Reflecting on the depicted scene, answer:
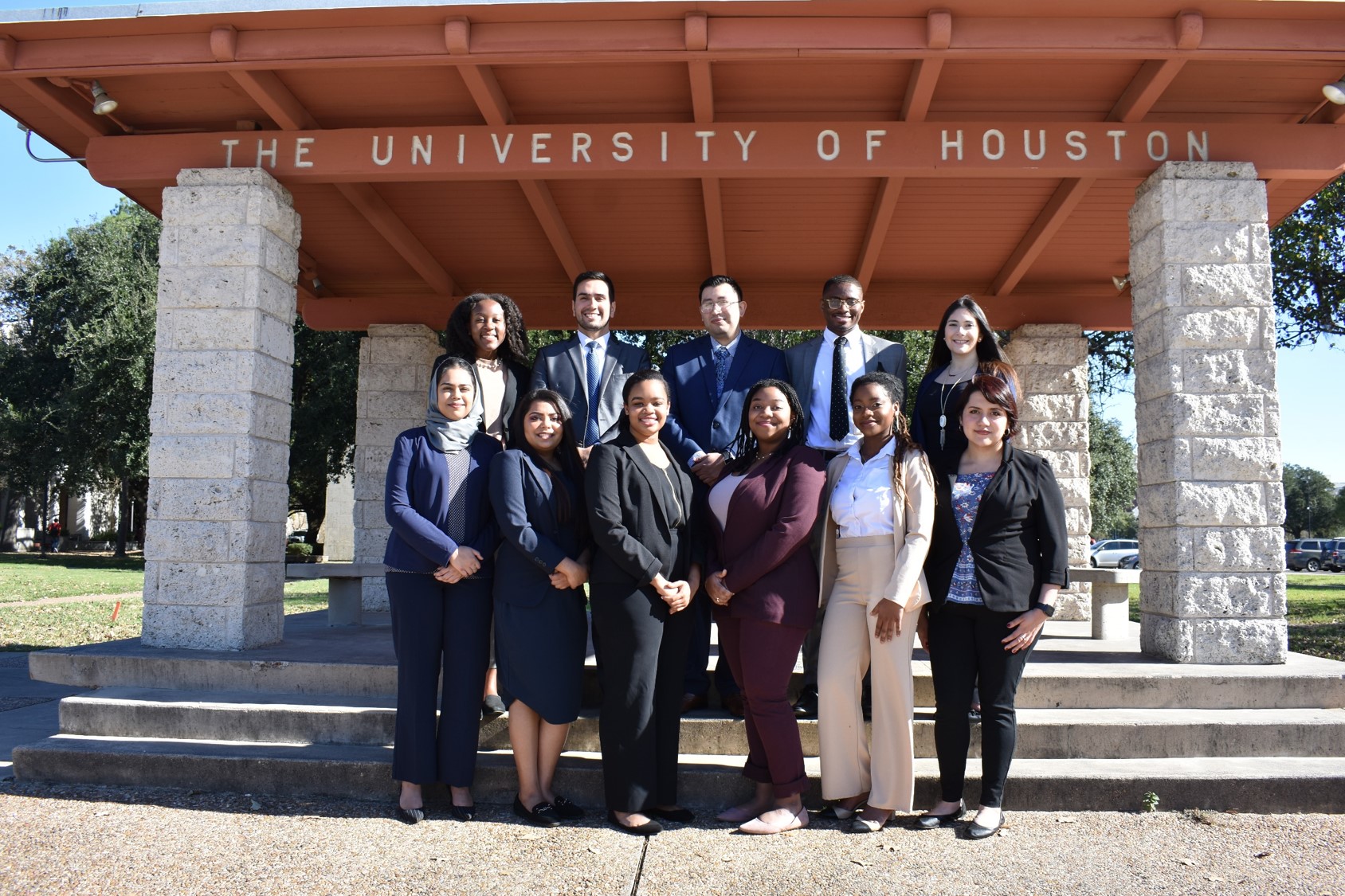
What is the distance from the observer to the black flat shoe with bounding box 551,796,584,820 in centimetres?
415

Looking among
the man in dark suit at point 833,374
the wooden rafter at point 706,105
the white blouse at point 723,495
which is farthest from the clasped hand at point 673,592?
the wooden rafter at point 706,105

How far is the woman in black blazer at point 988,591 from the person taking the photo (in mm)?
3965

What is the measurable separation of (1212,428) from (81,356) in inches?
1045

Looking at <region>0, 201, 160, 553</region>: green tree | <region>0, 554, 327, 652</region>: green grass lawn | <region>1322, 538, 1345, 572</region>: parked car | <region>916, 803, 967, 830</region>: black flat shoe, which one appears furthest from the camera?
<region>1322, 538, 1345, 572</region>: parked car

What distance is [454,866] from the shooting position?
363 centimetres

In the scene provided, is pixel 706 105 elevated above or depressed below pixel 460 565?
above

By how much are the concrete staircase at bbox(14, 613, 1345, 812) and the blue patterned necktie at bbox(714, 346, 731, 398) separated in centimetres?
164

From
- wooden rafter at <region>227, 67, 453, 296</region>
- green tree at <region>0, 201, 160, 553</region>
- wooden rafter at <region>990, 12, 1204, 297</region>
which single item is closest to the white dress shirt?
wooden rafter at <region>990, 12, 1204, 297</region>

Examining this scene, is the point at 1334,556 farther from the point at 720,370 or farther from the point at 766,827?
the point at 766,827

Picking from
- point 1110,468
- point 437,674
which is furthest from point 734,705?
point 1110,468

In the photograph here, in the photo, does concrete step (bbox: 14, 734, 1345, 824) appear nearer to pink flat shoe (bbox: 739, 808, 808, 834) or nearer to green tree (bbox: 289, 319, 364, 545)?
pink flat shoe (bbox: 739, 808, 808, 834)

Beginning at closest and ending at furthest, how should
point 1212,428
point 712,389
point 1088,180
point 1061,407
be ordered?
1. point 712,389
2. point 1212,428
3. point 1088,180
4. point 1061,407

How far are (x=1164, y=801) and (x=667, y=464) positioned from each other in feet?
8.94

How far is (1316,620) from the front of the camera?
12234mm
